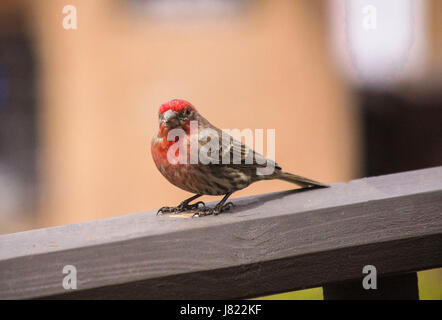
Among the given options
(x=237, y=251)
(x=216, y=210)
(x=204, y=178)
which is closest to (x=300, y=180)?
(x=204, y=178)

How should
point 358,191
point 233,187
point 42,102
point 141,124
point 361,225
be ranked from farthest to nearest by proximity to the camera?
point 42,102 → point 141,124 → point 233,187 → point 358,191 → point 361,225

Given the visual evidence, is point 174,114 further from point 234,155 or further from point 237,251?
point 237,251

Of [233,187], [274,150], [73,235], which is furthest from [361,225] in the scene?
[274,150]

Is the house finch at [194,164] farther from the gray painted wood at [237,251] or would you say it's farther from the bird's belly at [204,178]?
the gray painted wood at [237,251]

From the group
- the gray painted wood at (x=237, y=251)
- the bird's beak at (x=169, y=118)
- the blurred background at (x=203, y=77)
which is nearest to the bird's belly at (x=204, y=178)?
the bird's beak at (x=169, y=118)

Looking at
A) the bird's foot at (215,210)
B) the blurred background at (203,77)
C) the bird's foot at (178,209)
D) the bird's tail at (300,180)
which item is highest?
the blurred background at (203,77)

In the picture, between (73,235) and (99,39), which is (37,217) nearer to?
(99,39)
